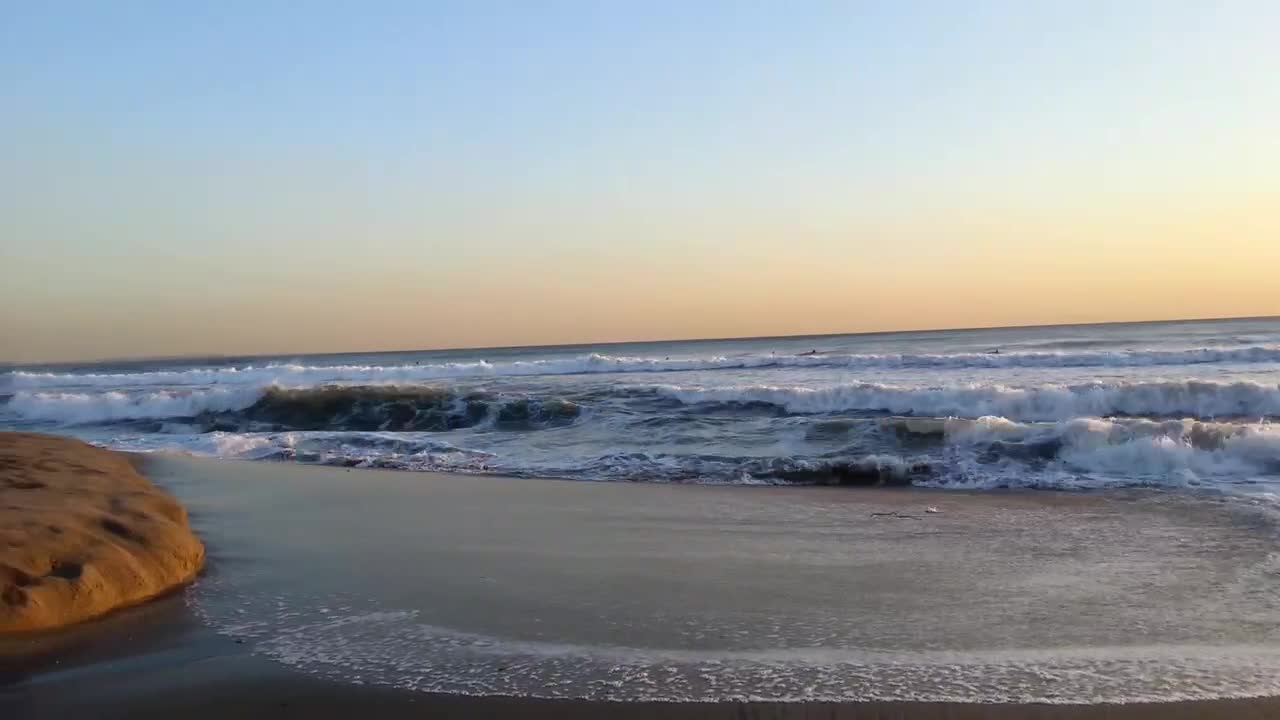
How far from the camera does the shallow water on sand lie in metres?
3.86

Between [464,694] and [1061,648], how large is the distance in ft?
8.94

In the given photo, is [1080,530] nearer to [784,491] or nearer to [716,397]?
[784,491]

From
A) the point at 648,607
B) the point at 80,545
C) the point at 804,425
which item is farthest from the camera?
the point at 804,425

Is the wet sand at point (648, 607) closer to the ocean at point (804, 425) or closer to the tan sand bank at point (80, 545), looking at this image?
the tan sand bank at point (80, 545)

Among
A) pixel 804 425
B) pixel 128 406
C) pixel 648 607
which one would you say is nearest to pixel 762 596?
pixel 648 607

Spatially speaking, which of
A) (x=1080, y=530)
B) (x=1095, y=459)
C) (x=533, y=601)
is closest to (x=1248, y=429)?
(x=1095, y=459)

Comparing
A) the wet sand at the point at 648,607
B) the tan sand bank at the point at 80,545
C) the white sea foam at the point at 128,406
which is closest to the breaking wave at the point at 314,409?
the white sea foam at the point at 128,406

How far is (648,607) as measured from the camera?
4867 mm

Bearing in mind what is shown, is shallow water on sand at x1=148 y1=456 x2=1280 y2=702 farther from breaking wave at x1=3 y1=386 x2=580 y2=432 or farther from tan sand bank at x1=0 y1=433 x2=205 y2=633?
breaking wave at x1=3 y1=386 x2=580 y2=432

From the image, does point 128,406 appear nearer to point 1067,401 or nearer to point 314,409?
point 314,409

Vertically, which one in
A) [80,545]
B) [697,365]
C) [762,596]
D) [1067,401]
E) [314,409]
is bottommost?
[762,596]

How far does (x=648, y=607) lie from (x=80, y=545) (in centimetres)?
320

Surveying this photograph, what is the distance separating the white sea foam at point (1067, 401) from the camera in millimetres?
15203

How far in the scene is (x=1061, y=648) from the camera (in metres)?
4.19
